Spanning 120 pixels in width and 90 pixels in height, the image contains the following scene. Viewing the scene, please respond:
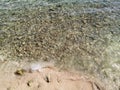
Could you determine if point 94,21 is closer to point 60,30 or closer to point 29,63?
point 60,30

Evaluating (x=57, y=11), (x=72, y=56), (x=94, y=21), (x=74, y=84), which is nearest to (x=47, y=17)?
(x=57, y=11)

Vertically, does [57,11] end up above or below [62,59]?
above

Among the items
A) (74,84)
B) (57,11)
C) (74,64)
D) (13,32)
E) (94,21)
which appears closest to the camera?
(74,84)

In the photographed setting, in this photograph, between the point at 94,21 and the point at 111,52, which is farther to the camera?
the point at 94,21

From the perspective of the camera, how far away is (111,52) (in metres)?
7.19

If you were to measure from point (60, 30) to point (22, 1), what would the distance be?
4.24 m

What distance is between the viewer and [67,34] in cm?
830

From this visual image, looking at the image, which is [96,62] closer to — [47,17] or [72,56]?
[72,56]

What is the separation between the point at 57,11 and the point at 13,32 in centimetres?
281

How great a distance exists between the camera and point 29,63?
688 cm

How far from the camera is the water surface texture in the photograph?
22.4 ft

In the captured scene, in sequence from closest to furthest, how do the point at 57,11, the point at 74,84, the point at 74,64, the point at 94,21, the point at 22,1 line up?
the point at 74,84 → the point at 74,64 → the point at 94,21 → the point at 57,11 → the point at 22,1

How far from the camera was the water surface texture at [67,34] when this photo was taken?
681 cm

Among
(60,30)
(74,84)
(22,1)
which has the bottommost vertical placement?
(74,84)
